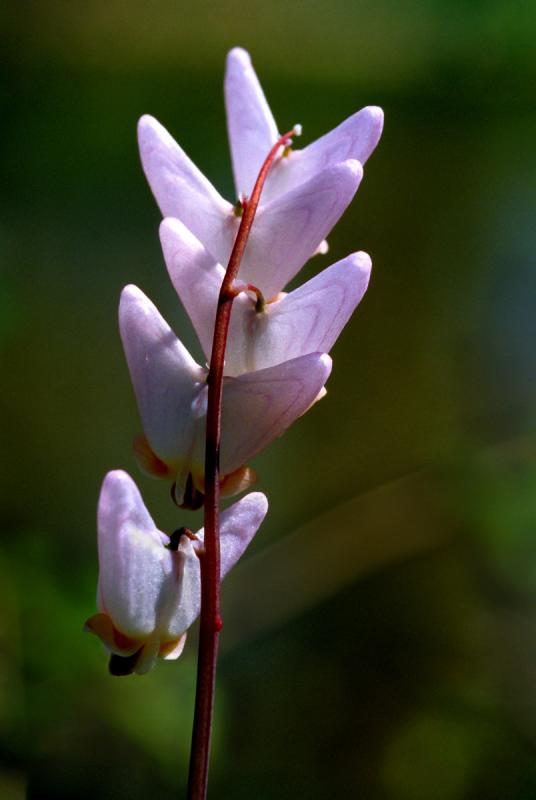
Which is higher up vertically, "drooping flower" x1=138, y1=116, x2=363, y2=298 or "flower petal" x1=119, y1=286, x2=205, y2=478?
A: "drooping flower" x1=138, y1=116, x2=363, y2=298

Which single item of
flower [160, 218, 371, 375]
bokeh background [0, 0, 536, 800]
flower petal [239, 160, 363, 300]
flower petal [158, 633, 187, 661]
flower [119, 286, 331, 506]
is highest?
flower petal [239, 160, 363, 300]

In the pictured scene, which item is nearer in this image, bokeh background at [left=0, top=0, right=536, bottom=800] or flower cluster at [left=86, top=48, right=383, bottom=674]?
flower cluster at [left=86, top=48, right=383, bottom=674]

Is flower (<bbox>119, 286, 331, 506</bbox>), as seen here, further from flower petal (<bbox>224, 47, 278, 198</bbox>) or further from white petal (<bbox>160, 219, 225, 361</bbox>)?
flower petal (<bbox>224, 47, 278, 198</bbox>)

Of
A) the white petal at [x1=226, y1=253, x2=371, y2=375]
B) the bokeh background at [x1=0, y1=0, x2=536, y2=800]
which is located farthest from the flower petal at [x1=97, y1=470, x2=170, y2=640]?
the bokeh background at [x1=0, y1=0, x2=536, y2=800]

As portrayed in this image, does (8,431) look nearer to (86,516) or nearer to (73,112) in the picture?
(86,516)

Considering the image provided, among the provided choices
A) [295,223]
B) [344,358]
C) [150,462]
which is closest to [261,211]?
[295,223]

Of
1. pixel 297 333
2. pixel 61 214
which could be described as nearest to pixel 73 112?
pixel 61 214

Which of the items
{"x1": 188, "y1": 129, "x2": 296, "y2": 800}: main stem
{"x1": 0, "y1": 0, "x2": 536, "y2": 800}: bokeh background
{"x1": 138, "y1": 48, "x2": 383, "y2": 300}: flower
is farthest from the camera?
{"x1": 0, "y1": 0, "x2": 536, "y2": 800}: bokeh background
